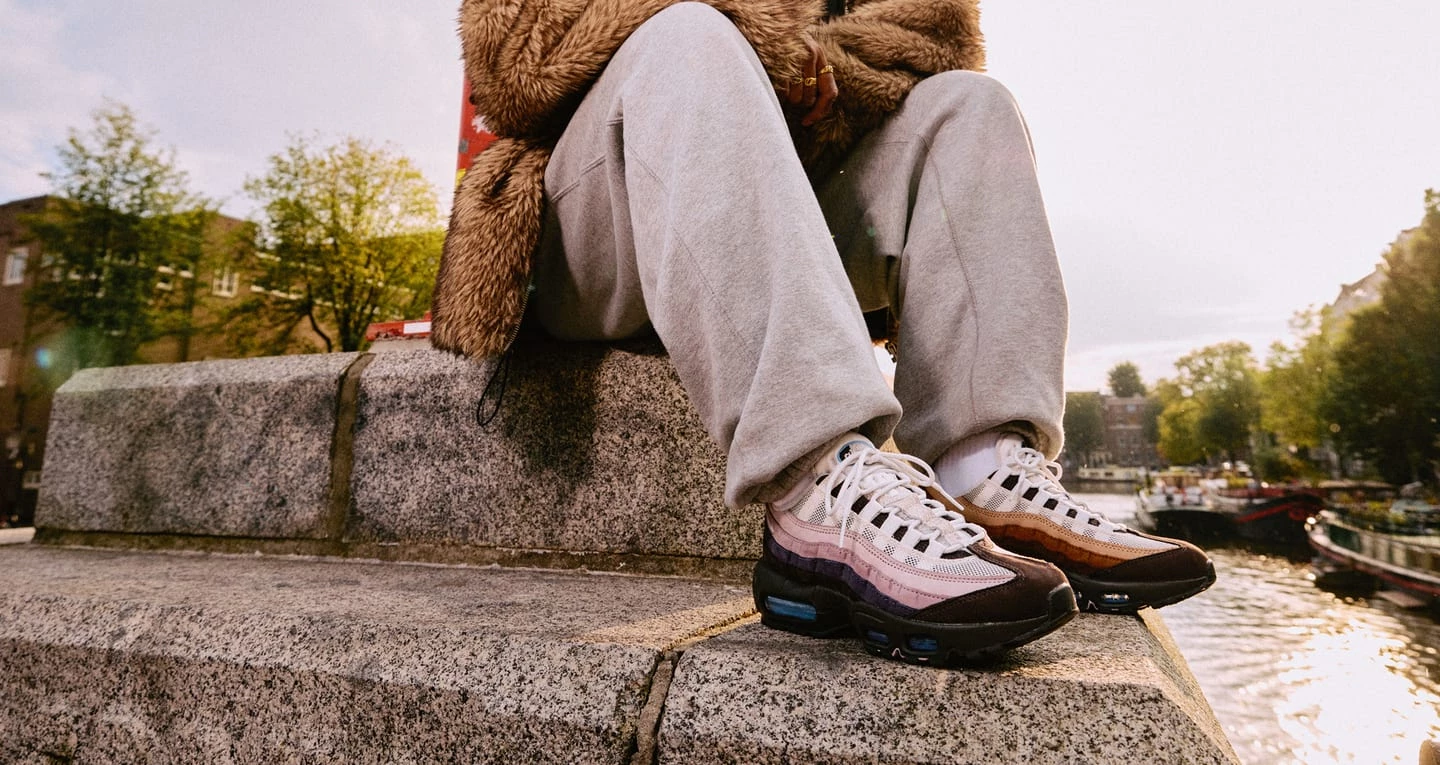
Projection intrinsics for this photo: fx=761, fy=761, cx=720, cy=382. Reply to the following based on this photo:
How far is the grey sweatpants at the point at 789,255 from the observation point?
932mm

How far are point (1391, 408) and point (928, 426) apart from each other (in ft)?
124

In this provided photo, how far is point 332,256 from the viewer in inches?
942

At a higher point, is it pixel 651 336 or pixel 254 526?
pixel 651 336

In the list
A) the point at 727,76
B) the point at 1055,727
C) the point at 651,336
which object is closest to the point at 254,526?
the point at 651,336

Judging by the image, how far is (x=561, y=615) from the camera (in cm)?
108

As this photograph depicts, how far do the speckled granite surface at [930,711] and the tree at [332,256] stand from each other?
2487 cm

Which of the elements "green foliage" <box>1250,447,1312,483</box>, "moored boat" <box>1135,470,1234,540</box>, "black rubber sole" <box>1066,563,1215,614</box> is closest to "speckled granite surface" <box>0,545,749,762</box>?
"black rubber sole" <box>1066,563,1215,614</box>

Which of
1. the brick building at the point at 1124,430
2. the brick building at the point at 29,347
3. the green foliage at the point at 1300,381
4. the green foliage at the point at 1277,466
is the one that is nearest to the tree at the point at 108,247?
the brick building at the point at 29,347

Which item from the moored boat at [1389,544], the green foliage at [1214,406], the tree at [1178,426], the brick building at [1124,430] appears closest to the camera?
the moored boat at [1389,544]

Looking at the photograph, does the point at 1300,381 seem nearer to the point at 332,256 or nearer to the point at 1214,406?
the point at 1214,406

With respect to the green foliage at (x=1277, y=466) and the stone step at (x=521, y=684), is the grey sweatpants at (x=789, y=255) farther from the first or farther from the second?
the green foliage at (x=1277, y=466)

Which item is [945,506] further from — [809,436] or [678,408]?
[678,408]

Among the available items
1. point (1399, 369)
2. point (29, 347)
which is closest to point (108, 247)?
point (29, 347)
